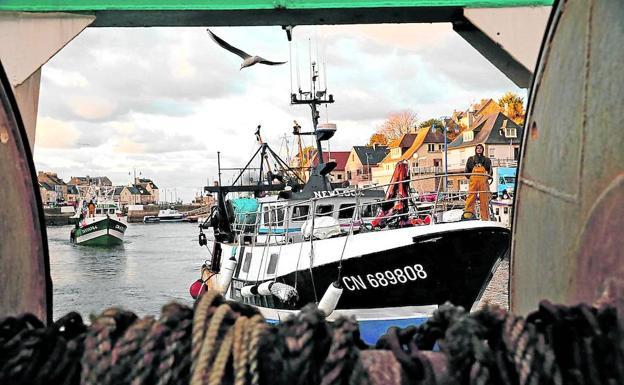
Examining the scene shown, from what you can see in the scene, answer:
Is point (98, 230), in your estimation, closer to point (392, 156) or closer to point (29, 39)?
point (392, 156)

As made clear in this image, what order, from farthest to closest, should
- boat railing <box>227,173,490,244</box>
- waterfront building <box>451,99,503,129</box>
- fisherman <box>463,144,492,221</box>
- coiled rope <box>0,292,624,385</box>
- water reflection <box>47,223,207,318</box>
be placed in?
waterfront building <box>451,99,503,129</box>
water reflection <box>47,223,207,318</box>
fisherman <box>463,144,492,221</box>
boat railing <box>227,173,490,244</box>
coiled rope <box>0,292,624,385</box>

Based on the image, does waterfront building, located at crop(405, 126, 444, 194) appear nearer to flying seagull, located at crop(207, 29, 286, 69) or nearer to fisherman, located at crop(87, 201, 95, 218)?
fisherman, located at crop(87, 201, 95, 218)

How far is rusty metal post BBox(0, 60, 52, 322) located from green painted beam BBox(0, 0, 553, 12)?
9.40 ft

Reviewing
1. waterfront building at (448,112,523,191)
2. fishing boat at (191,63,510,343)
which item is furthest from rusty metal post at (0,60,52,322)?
waterfront building at (448,112,523,191)

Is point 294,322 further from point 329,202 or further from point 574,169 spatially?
point 329,202

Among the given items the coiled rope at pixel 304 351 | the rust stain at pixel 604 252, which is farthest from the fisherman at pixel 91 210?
the rust stain at pixel 604 252

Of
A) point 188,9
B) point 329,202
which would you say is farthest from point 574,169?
point 329,202

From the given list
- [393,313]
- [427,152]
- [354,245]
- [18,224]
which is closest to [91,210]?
[427,152]

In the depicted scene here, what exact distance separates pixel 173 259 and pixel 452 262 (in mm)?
40492

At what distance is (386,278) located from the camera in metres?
11.3

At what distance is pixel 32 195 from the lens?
2039mm

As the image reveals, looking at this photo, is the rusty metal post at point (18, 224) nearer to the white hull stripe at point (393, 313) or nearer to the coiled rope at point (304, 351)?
the coiled rope at point (304, 351)

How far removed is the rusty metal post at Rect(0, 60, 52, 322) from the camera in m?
1.93

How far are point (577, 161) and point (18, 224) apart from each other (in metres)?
1.80
